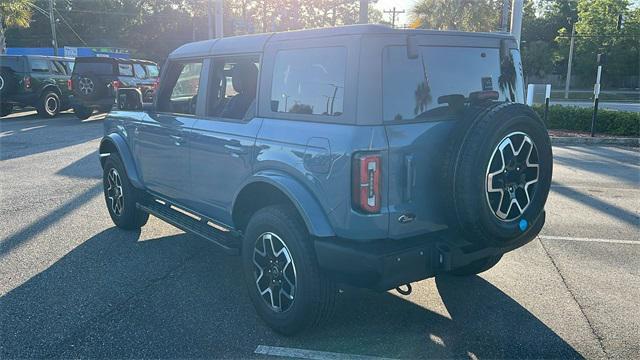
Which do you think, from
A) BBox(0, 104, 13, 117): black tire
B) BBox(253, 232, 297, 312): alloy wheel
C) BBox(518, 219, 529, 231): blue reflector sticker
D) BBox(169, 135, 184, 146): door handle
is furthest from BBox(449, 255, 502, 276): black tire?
BBox(0, 104, 13, 117): black tire

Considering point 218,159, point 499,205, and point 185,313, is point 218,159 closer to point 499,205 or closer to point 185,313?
point 185,313

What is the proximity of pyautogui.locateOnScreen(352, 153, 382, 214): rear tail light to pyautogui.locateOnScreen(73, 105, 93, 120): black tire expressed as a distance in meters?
15.7

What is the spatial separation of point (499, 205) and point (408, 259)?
0.69m

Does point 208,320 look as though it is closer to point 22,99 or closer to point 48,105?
point 22,99

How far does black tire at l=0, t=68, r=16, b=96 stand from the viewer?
53.4 ft

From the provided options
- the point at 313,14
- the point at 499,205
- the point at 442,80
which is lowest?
the point at 499,205

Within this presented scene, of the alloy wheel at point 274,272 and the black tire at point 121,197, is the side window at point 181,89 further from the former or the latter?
the alloy wheel at point 274,272

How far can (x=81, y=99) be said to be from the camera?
16031mm

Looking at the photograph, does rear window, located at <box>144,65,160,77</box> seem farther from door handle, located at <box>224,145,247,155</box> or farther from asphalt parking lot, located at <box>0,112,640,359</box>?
door handle, located at <box>224,145,247,155</box>

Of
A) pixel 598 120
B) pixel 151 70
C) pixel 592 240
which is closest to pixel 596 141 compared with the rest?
pixel 598 120

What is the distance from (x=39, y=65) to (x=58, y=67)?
2.61 ft

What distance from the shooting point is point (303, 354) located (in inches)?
130

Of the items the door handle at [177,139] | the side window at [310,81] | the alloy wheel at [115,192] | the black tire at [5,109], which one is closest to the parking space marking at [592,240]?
the side window at [310,81]

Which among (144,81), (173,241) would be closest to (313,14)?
(144,81)
